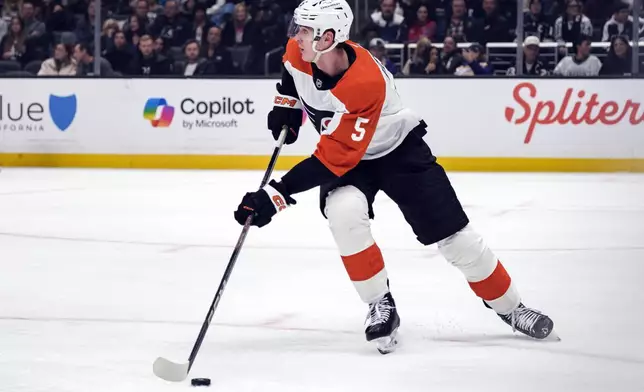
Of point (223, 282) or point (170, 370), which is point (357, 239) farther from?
point (170, 370)

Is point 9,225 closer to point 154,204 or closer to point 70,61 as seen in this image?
point 154,204

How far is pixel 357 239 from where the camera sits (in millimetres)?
3219

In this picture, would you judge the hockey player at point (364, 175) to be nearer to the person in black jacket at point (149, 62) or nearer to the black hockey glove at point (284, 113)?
the black hockey glove at point (284, 113)

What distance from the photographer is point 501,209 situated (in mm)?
6863

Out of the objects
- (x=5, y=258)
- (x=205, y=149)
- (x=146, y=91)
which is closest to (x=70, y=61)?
(x=146, y=91)

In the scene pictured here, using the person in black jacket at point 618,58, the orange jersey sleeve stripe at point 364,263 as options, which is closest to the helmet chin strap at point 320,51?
the orange jersey sleeve stripe at point 364,263

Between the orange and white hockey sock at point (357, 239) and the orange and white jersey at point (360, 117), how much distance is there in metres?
0.12

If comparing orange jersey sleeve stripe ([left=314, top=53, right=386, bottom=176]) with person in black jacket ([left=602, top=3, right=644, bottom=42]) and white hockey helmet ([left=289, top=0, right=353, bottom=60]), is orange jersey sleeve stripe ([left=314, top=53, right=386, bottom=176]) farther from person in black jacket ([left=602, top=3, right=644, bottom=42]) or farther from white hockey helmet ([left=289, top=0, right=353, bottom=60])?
person in black jacket ([left=602, top=3, right=644, bottom=42])

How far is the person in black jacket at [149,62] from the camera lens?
32.7ft

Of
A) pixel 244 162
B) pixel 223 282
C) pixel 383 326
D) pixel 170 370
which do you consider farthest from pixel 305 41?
pixel 244 162

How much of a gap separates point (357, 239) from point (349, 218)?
0.07m

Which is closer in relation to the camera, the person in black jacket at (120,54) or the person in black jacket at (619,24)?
the person in black jacket at (619,24)

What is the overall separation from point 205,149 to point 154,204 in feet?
8.47

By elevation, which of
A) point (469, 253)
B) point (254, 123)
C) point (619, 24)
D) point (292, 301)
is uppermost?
point (469, 253)
